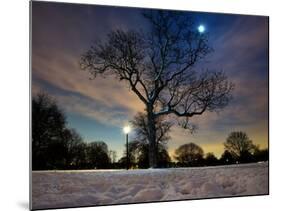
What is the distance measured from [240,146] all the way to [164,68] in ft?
3.68

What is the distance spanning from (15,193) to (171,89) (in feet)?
5.74

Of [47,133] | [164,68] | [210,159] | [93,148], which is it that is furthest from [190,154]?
[47,133]

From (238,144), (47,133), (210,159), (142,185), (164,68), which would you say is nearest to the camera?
(47,133)

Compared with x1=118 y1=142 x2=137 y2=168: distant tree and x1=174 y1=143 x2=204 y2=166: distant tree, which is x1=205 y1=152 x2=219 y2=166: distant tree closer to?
x1=174 y1=143 x2=204 y2=166: distant tree

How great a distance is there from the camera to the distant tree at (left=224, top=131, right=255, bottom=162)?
495cm

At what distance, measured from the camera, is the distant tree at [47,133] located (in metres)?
4.32

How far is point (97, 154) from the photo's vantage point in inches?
178

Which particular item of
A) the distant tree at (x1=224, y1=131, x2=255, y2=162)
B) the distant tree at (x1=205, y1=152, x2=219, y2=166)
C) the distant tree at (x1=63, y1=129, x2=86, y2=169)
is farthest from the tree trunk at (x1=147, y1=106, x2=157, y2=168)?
the distant tree at (x1=224, y1=131, x2=255, y2=162)

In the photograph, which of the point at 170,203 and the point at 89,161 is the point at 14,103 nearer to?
the point at 89,161

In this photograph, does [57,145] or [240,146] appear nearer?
[57,145]

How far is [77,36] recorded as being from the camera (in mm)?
4484

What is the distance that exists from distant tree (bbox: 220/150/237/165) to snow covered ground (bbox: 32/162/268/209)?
0.16ft

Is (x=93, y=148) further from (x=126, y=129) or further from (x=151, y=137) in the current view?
(x=151, y=137)
